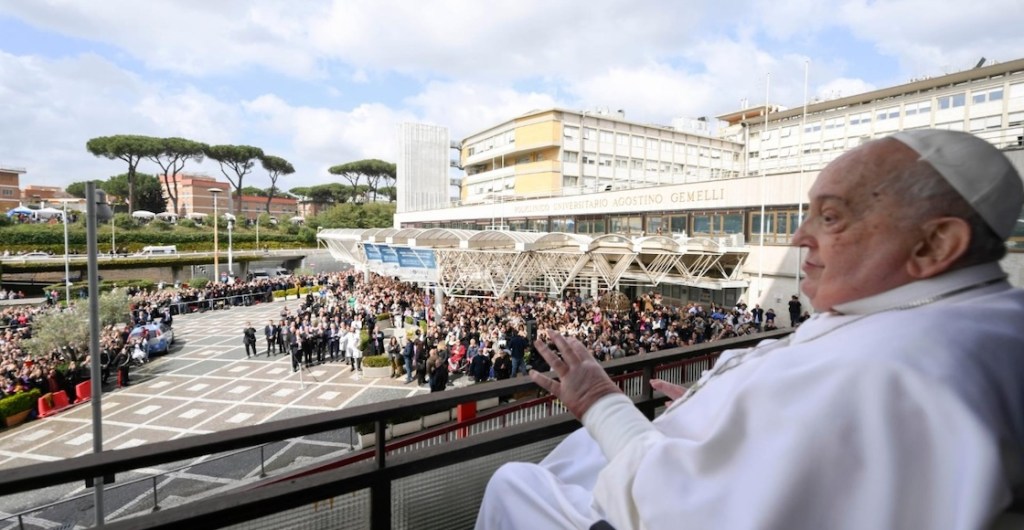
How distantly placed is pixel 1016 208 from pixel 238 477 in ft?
32.5

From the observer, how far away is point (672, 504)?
1021 mm

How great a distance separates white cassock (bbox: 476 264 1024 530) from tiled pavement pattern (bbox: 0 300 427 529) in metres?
7.63

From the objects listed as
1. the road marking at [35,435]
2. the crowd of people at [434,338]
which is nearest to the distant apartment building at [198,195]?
the crowd of people at [434,338]

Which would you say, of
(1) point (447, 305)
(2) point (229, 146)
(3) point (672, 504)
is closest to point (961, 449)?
(3) point (672, 504)

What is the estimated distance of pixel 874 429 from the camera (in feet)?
2.79

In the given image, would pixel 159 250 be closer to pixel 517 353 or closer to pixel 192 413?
pixel 192 413

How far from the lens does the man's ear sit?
978mm

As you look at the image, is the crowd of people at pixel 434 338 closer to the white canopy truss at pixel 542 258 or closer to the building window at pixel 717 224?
the white canopy truss at pixel 542 258

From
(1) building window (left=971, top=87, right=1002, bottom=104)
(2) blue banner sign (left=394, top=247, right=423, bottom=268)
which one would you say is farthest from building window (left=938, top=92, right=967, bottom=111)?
(2) blue banner sign (left=394, top=247, right=423, bottom=268)

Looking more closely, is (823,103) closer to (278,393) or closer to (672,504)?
(278,393)

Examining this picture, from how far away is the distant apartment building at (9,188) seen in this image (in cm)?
7338

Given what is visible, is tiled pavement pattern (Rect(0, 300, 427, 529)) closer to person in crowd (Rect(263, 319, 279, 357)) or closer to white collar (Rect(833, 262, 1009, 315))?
person in crowd (Rect(263, 319, 279, 357))

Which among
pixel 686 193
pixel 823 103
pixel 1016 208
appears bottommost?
pixel 1016 208

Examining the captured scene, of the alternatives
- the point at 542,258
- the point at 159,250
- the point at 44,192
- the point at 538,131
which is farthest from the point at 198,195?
the point at 542,258
